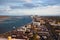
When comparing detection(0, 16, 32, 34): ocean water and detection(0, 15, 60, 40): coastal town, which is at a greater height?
detection(0, 16, 32, 34): ocean water

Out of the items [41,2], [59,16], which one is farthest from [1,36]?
[59,16]

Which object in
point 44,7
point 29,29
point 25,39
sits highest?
point 44,7

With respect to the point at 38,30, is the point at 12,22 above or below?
above

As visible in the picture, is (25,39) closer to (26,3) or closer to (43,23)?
(43,23)
